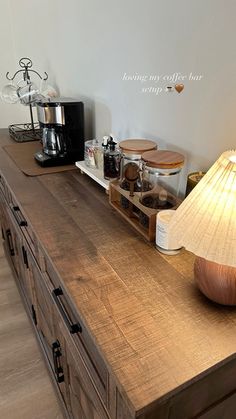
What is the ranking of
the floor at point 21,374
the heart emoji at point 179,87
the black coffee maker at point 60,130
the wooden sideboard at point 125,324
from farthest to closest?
the black coffee maker at point 60,130 → the floor at point 21,374 → the heart emoji at point 179,87 → the wooden sideboard at point 125,324

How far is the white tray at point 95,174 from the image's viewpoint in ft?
3.94

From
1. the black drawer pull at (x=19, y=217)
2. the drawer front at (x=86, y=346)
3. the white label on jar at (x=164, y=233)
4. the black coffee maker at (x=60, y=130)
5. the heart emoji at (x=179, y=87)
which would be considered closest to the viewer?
the drawer front at (x=86, y=346)

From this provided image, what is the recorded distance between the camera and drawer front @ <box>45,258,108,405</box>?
0.66 metres

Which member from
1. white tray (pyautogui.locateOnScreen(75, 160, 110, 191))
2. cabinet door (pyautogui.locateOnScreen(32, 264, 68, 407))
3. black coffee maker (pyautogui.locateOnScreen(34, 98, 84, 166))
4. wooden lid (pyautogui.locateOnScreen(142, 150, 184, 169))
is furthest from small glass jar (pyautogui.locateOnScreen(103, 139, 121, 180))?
cabinet door (pyautogui.locateOnScreen(32, 264, 68, 407))

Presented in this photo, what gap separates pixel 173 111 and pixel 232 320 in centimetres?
70

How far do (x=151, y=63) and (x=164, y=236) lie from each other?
2.14ft

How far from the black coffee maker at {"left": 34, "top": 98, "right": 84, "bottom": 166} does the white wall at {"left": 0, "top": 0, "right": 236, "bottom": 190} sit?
13 centimetres

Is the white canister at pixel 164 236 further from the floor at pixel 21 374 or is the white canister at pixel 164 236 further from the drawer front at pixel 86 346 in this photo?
the floor at pixel 21 374

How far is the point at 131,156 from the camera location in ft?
3.48

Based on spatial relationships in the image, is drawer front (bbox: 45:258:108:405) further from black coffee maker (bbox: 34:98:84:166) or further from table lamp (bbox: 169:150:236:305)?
black coffee maker (bbox: 34:98:84:166)

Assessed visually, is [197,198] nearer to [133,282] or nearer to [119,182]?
[133,282]

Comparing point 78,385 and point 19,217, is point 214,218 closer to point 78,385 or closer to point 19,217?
point 78,385

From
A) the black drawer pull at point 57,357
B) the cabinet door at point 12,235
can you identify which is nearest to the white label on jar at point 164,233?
the black drawer pull at point 57,357

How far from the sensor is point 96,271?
773 mm
